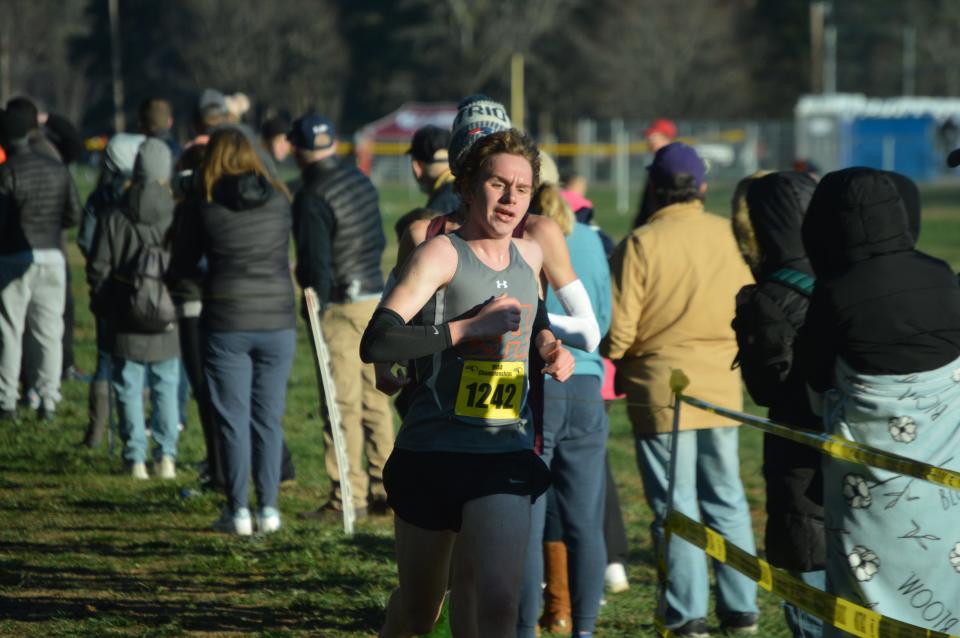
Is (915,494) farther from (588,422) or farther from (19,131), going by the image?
(19,131)

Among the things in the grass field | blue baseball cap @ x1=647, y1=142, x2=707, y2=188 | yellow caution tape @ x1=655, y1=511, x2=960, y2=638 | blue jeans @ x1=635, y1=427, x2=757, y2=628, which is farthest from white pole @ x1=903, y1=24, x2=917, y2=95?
yellow caution tape @ x1=655, y1=511, x2=960, y2=638

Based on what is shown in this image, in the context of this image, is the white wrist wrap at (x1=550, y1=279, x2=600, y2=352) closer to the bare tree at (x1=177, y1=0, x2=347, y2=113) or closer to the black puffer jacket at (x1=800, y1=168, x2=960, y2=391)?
the black puffer jacket at (x1=800, y1=168, x2=960, y2=391)

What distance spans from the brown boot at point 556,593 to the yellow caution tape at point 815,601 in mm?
1256

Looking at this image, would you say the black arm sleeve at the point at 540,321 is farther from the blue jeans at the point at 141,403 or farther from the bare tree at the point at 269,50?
the bare tree at the point at 269,50

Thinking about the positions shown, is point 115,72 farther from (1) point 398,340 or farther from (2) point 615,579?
(1) point 398,340

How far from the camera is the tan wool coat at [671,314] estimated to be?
5.95 metres

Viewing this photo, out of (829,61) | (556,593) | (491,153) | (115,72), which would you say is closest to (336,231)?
(556,593)

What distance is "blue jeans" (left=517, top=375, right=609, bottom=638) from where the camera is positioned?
18.1 feet

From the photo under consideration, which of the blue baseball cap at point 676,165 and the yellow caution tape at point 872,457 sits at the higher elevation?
the blue baseball cap at point 676,165

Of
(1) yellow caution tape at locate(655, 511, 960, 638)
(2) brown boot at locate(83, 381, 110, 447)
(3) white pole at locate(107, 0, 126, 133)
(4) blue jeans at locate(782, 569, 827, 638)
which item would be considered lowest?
(2) brown boot at locate(83, 381, 110, 447)

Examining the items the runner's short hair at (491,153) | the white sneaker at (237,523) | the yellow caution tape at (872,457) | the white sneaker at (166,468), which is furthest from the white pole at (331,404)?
the yellow caution tape at (872,457)

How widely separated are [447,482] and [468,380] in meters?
0.31

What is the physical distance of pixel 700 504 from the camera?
6117mm

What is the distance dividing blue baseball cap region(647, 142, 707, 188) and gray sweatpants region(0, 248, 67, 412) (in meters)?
5.67
